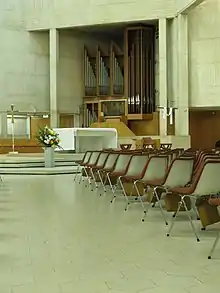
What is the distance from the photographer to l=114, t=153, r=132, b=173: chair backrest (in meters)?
7.85

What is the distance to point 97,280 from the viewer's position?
3357 millimetres

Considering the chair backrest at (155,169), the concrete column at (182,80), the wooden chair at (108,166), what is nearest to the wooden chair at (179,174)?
the chair backrest at (155,169)

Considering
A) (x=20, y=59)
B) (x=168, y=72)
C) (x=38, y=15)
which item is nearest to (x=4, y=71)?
(x=20, y=59)

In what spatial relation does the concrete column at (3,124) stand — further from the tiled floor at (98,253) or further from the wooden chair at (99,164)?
the tiled floor at (98,253)

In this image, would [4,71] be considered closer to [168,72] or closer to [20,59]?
[20,59]

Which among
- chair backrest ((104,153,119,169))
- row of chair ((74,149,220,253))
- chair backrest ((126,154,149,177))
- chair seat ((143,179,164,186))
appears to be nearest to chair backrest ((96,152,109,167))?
row of chair ((74,149,220,253))

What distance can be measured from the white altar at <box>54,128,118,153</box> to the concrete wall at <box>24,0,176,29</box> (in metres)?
6.40

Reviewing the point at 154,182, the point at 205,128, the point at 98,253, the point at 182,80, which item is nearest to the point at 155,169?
the point at 154,182

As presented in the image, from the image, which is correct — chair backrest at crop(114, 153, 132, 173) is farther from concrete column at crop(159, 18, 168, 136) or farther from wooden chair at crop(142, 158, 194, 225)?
concrete column at crop(159, 18, 168, 136)

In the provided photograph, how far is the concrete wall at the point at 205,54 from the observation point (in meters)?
20.5

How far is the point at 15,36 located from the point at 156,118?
6824 mm

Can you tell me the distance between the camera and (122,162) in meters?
7.92

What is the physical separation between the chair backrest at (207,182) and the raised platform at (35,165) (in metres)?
9.31

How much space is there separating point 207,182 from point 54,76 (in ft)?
58.4
